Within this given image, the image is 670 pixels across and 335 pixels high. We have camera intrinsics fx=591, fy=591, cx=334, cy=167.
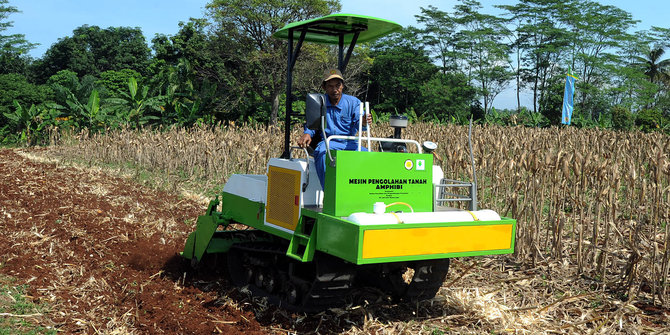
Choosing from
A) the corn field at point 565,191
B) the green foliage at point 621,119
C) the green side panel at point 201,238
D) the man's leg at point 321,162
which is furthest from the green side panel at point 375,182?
the green foliage at point 621,119

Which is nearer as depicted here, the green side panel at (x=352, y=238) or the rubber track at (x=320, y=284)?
the green side panel at (x=352, y=238)

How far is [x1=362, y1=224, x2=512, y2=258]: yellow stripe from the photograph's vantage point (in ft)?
13.4

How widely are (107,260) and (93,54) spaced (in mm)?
56146

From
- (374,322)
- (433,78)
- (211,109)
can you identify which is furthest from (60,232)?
(433,78)

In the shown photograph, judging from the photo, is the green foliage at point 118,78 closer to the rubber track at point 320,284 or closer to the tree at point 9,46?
the tree at point 9,46

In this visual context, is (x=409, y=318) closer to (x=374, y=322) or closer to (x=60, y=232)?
(x=374, y=322)

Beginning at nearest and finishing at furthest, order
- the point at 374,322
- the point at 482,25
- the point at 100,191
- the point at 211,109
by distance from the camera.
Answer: the point at 374,322 → the point at 100,191 → the point at 211,109 → the point at 482,25

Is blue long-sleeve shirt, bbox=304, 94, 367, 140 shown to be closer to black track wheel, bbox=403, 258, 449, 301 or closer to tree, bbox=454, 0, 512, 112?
black track wheel, bbox=403, 258, 449, 301

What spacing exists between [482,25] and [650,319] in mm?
44381

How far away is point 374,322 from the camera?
15.8 ft

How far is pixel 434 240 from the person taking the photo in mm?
4312

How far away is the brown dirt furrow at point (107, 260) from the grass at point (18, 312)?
8cm

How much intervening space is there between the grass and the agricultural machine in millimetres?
1776

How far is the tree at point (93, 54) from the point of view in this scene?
177 ft
